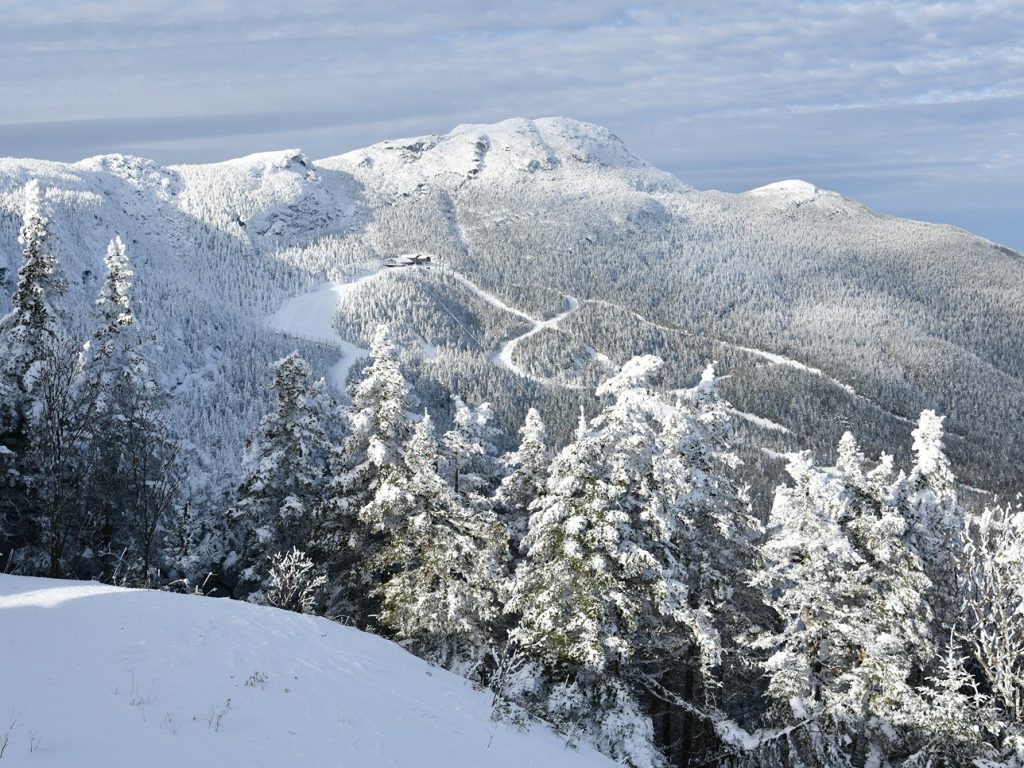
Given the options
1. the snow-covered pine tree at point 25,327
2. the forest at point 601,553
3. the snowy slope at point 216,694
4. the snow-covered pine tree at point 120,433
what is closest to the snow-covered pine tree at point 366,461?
the forest at point 601,553

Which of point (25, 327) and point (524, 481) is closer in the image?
point (25, 327)

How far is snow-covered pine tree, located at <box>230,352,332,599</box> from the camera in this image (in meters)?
25.6

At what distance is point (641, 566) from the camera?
1786cm

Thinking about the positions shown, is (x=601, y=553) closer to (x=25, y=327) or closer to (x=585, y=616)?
(x=585, y=616)

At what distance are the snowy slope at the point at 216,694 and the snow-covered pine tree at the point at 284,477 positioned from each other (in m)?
8.27

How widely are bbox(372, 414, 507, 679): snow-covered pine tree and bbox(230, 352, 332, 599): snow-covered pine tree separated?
4.16 metres

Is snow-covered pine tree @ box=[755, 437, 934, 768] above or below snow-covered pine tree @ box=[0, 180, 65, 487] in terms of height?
below

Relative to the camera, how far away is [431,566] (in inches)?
883

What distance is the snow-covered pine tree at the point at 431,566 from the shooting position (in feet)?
72.4

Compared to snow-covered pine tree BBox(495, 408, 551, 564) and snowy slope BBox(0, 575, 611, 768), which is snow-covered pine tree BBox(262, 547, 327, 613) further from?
snow-covered pine tree BBox(495, 408, 551, 564)

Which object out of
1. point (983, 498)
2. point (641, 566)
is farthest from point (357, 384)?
point (983, 498)

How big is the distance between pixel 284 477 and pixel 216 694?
16.5 metres

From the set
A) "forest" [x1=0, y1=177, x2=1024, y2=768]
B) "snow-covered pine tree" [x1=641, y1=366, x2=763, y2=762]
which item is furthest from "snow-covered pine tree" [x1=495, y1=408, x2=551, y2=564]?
"snow-covered pine tree" [x1=641, y1=366, x2=763, y2=762]

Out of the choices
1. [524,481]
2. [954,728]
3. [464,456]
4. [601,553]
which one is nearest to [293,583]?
[601,553]
